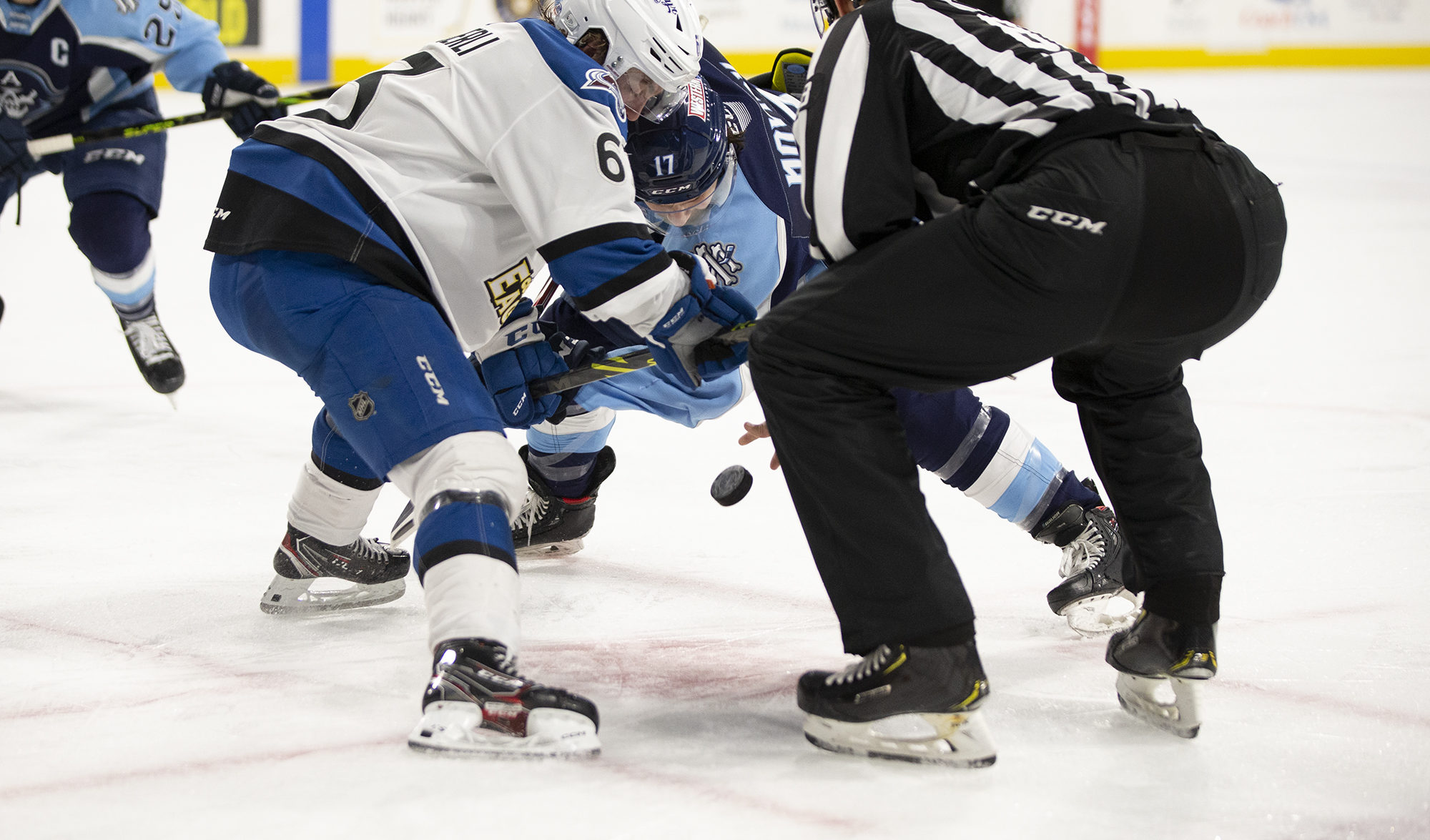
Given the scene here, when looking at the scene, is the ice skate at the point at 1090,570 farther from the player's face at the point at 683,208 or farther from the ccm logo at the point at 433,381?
the ccm logo at the point at 433,381

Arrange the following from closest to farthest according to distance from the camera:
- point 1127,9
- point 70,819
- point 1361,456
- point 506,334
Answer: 1. point 70,819
2. point 506,334
3. point 1361,456
4. point 1127,9

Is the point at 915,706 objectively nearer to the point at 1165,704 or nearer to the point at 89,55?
the point at 1165,704

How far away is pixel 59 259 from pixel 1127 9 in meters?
9.87

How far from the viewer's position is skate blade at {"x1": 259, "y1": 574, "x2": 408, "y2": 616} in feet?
6.98

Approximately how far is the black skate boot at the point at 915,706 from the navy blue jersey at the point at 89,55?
311 cm

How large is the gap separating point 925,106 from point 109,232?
2896 millimetres

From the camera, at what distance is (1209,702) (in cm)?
172

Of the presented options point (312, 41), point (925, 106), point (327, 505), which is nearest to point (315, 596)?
point (327, 505)

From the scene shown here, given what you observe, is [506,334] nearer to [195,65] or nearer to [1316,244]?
[195,65]

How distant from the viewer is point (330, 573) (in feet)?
7.05

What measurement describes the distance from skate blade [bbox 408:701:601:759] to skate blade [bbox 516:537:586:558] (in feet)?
3.34

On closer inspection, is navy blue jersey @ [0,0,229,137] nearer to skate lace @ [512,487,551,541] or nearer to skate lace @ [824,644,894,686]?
skate lace @ [512,487,551,541]

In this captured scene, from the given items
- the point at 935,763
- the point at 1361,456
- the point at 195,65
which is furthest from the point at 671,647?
the point at 195,65

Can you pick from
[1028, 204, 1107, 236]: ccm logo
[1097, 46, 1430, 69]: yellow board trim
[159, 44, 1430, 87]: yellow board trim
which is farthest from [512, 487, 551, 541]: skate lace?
[1097, 46, 1430, 69]: yellow board trim
